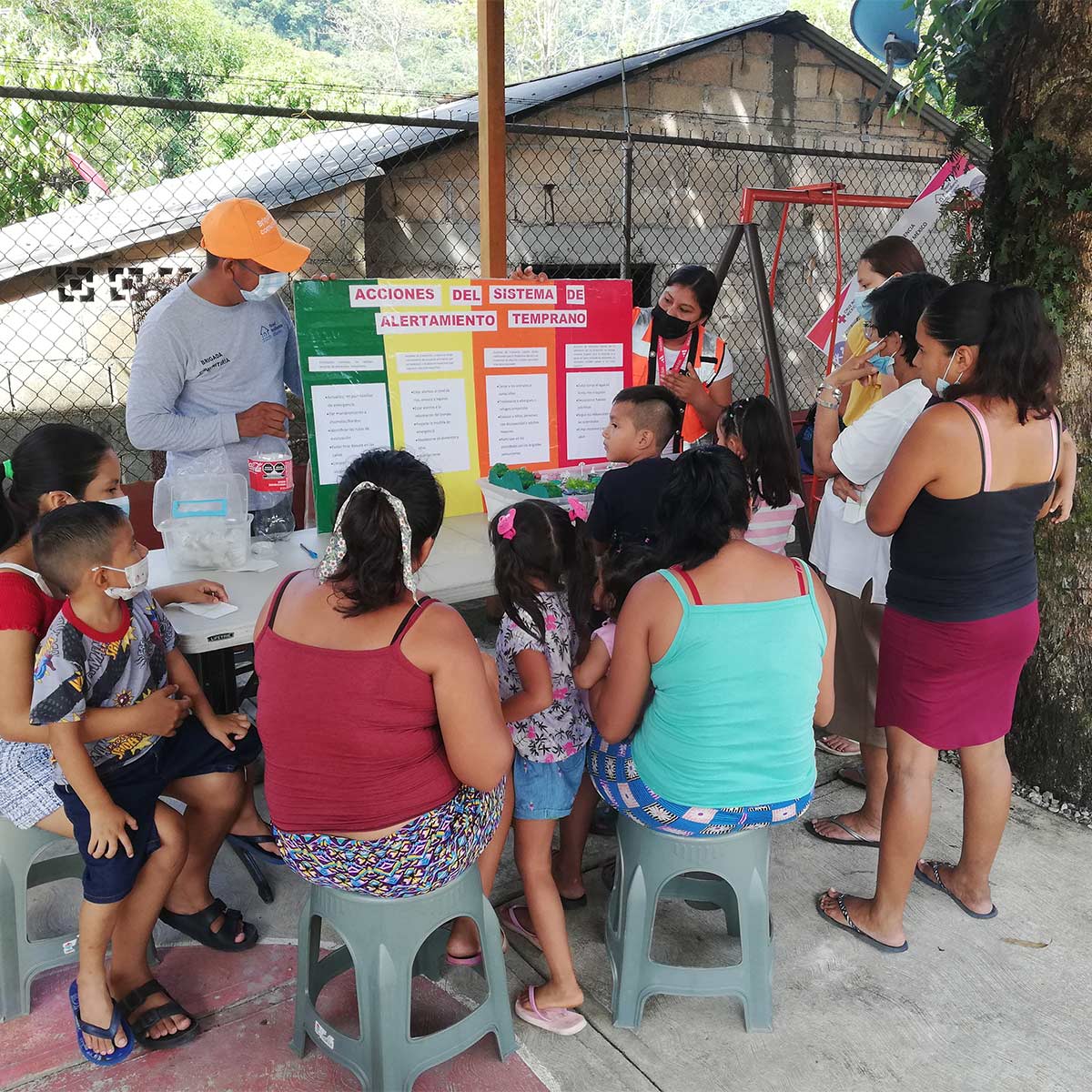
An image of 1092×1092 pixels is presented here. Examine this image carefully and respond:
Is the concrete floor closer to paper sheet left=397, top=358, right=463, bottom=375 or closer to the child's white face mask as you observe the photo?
the child's white face mask

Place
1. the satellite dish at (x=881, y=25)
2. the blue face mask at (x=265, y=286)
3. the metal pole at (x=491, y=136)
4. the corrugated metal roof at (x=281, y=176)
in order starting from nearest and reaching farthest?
the blue face mask at (x=265, y=286) < the metal pole at (x=491, y=136) < the satellite dish at (x=881, y=25) < the corrugated metal roof at (x=281, y=176)

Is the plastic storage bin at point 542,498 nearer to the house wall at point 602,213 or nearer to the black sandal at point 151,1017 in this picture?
the black sandal at point 151,1017

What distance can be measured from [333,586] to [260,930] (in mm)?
1307

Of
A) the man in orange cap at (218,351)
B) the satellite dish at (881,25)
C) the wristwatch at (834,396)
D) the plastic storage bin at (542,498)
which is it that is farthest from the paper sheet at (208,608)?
the satellite dish at (881,25)

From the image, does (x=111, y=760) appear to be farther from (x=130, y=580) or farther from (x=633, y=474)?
(x=633, y=474)

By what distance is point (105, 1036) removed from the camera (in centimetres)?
204

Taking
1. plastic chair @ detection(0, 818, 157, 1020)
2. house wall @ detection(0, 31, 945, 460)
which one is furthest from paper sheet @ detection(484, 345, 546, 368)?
house wall @ detection(0, 31, 945, 460)

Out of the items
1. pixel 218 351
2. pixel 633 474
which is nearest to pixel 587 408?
pixel 633 474

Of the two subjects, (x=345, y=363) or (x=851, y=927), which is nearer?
(x=851, y=927)

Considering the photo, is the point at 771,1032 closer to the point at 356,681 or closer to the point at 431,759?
the point at 431,759

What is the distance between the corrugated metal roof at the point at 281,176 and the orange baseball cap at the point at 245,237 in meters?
3.13

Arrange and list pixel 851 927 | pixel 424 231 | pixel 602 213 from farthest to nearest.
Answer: pixel 602 213 < pixel 424 231 < pixel 851 927

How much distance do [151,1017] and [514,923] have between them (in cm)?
91

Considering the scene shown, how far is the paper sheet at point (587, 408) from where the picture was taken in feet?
11.6
